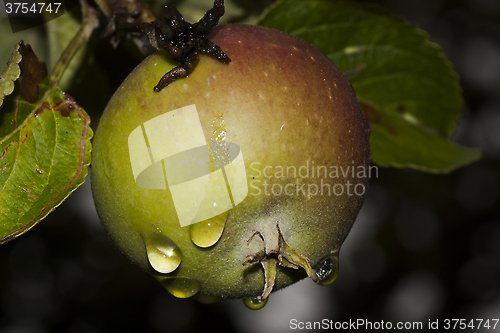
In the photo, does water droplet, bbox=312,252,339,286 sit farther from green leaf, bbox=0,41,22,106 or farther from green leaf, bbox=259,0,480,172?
green leaf, bbox=0,41,22,106

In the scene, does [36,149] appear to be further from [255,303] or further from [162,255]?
[255,303]

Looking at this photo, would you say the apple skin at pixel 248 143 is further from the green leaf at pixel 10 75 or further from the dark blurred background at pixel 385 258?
the dark blurred background at pixel 385 258

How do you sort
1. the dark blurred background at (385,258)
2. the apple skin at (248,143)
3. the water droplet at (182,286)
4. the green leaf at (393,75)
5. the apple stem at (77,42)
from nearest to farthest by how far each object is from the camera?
the apple skin at (248,143) → the water droplet at (182,286) → the apple stem at (77,42) → the green leaf at (393,75) → the dark blurred background at (385,258)

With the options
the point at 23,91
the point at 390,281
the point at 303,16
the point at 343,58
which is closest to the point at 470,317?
the point at 390,281

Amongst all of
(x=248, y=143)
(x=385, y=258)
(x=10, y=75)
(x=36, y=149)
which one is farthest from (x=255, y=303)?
(x=385, y=258)

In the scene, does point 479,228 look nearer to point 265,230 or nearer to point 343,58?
point 343,58

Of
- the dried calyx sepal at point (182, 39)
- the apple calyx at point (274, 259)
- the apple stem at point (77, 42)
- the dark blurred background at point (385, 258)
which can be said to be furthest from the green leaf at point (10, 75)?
the dark blurred background at point (385, 258)
